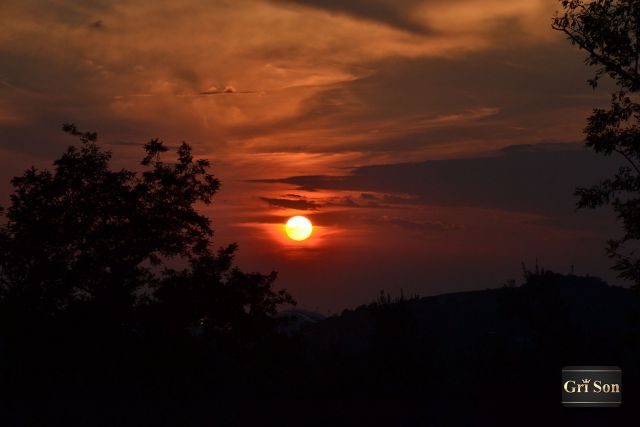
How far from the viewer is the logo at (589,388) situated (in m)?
23.3

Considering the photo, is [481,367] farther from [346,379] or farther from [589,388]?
[589,388]

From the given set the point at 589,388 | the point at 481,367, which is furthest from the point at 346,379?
the point at 589,388

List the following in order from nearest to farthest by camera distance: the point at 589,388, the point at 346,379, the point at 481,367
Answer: the point at 589,388 → the point at 346,379 → the point at 481,367

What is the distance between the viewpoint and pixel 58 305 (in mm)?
34500

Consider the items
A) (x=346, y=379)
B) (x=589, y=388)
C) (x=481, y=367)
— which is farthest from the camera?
(x=481, y=367)

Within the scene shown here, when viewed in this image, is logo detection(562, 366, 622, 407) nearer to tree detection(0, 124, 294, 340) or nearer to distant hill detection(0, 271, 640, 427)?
distant hill detection(0, 271, 640, 427)

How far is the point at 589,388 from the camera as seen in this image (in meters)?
23.7

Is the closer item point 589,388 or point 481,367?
point 589,388

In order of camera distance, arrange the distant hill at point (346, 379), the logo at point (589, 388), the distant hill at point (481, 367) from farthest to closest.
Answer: the distant hill at point (481, 367) < the distant hill at point (346, 379) < the logo at point (589, 388)

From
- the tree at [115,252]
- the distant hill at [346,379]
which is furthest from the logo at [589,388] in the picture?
the tree at [115,252]

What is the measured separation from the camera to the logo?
916 inches

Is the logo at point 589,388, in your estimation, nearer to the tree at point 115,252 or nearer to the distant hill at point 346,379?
the distant hill at point 346,379

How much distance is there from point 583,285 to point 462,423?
14238 cm

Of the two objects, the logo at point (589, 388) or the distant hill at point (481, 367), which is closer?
the logo at point (589, 388)
